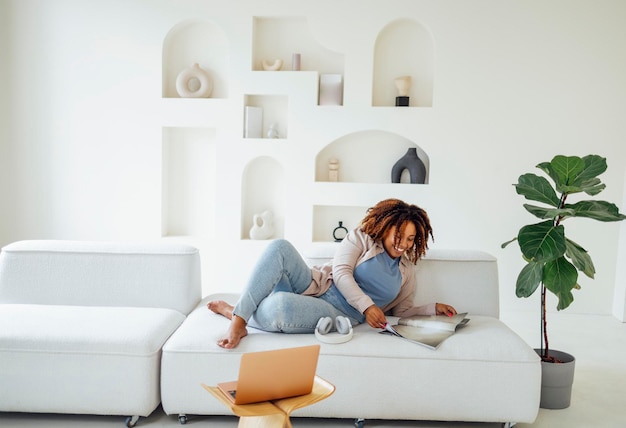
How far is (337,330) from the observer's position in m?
2.73

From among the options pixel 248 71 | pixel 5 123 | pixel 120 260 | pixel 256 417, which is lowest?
pixel 256 417

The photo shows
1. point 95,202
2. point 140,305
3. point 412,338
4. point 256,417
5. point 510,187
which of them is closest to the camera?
point 256,417

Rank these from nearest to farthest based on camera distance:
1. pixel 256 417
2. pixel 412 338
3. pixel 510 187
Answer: pixel 256 417
pixel 412 338
pixel 510 187

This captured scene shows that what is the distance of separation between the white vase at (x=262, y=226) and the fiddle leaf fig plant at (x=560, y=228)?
2456 mm

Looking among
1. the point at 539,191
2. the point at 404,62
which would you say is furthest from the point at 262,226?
the point at 539,191

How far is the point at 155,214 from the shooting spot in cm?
497

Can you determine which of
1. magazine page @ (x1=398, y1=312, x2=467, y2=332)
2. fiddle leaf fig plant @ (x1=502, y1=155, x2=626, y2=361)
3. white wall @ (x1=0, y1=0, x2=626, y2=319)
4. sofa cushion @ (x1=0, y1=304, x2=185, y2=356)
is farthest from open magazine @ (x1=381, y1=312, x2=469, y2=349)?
white wall @ (x1=0, y1=0, x2=626, y2=319)

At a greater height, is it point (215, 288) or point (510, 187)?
point (510, 187)

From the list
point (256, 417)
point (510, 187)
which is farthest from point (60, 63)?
point (256, 417)

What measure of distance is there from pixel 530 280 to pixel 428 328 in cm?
48

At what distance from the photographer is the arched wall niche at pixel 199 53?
5.01 metres

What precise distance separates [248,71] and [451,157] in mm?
1551

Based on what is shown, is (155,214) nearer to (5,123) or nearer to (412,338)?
(5,123)

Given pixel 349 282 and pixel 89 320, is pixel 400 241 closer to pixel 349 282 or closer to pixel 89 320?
pixel 349 282
